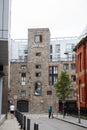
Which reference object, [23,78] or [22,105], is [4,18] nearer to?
[22,105]

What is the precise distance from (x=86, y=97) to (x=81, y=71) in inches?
255

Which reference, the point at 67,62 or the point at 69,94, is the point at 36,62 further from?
the point at 69,94

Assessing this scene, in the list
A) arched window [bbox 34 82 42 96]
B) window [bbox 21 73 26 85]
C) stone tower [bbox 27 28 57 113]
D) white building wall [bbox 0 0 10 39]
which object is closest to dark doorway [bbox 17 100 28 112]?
stone tower [bbox 27 28 57 113]

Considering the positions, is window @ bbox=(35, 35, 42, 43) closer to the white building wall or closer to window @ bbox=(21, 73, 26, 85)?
window @ bbox=(21, 73, 26, 85)

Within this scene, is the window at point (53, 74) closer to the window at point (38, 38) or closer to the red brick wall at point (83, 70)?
the window at point (38, 38)

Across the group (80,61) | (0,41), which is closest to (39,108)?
(80,61)

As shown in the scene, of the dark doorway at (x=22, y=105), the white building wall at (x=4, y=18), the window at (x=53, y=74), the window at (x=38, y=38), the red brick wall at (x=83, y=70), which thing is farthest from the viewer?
the window at (x=38, y=38)

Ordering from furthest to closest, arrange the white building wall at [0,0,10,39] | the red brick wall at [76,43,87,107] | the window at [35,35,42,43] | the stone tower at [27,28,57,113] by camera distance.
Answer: the window at [35,35,42,43]
the stone tower at [27,28,57,113]
the red brick wall at [76,43,87,107]
the white building wall at [0,0,10,39]

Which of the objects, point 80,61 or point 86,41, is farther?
point 80,61

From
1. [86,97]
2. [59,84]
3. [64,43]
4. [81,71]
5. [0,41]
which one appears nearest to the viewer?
[0,41]

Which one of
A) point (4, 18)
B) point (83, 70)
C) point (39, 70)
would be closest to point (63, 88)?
point (83, 70)

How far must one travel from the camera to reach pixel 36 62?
9138 centimetres

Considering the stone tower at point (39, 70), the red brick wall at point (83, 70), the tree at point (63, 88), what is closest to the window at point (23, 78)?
the stone tower at point (39, 70)

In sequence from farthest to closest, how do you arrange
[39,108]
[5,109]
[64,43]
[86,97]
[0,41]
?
→ [64,43]
[39,108]
[86,97]
[5,109]
[0,41]
